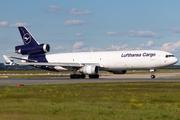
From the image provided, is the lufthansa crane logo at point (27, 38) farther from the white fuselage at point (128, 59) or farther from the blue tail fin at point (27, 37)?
the white fuselage at point (128, 59)

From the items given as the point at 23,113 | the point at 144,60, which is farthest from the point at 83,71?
the point at 23,113

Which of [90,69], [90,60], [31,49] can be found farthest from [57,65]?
[31,49]

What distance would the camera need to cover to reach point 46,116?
38.9 feet

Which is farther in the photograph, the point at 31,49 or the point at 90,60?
the point at 31,49

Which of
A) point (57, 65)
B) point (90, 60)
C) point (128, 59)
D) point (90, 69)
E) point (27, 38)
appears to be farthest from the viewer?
point (27, 38)

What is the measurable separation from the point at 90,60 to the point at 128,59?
885 centimetres

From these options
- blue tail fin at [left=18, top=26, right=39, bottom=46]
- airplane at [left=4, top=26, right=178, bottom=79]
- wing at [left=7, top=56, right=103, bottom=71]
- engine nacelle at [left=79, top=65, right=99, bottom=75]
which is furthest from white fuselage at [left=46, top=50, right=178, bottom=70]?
blue tail fin at [left=18, top=26, right=39, bottom=46]

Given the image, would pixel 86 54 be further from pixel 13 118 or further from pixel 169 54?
pixel 13 118

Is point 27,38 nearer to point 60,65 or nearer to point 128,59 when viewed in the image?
point 60,65

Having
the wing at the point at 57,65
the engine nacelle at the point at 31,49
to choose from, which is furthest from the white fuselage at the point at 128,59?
the engine nacelle at the point at 31,49

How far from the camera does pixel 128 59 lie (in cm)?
4878

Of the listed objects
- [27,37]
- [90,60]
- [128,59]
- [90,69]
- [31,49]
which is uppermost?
[27,37]

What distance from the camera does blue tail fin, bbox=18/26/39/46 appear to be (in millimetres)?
58094

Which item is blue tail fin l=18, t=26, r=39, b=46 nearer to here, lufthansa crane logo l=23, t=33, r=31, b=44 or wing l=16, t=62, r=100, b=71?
lufthansa crane logo l=23, t=33, r=31, b=44
